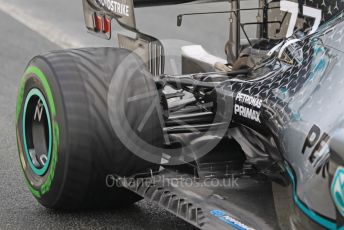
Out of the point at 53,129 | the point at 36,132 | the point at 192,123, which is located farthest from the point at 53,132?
the point at 192,123

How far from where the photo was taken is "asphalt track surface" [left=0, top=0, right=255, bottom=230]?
437 centimetres

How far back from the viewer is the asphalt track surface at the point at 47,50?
4367 millimetres

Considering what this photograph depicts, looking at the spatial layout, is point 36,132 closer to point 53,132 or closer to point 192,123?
point 53,132

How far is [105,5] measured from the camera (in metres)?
4.60

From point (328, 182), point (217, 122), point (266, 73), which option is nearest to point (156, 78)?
point (217, 122)

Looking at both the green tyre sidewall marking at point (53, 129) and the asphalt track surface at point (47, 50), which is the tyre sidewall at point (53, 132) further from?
the asphalt track surface at point (47, 50)

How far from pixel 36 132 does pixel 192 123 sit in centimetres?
96

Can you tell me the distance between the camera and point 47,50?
9703mm

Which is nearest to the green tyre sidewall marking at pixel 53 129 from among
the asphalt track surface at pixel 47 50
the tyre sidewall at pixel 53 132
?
the tyre sidewall at pixel 53 132

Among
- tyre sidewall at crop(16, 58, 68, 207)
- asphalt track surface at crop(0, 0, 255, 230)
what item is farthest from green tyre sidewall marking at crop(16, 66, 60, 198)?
asphalt track surface at crop(0, 0, 255, 230)

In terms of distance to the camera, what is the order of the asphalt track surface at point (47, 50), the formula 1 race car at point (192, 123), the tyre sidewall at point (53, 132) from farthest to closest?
the asphalt track surface at point (47, 50) < the tyre sidewall at point (53, 132) < the formula 1 race car at point (192, 123)

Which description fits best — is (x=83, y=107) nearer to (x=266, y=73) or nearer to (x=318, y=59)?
(x=266, y=73)

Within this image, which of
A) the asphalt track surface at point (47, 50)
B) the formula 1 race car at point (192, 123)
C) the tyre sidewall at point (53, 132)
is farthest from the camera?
the asphalt track surface at point (47, 50)

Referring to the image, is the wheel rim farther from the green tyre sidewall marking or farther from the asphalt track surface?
the asphalt track surface
